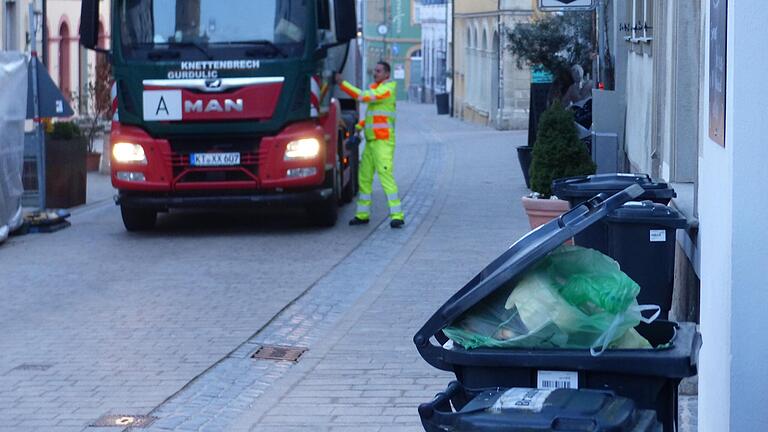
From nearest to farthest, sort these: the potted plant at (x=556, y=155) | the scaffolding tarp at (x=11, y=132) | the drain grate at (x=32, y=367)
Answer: the drain grate at (x=32, y=367)
the potted plant at (x=556, y=155)
the scaffolding tarp at (x=11, y=132)

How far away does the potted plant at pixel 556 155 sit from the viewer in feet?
36.9

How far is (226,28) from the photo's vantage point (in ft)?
45.6

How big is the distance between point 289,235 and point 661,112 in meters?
4.90

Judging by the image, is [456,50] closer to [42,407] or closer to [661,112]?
[661,112]

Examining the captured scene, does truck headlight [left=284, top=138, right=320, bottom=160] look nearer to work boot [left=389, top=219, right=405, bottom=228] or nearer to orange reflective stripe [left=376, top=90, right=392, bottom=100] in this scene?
orange reflective stripe [left=376, top=90, right=392, bottom=100]

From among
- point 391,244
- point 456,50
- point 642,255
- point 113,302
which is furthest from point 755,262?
point 456,50

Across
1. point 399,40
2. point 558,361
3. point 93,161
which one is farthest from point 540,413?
point 399,40

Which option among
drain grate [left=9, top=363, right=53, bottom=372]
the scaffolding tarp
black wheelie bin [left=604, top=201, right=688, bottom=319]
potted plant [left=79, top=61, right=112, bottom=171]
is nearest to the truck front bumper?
the scaffolding tarp

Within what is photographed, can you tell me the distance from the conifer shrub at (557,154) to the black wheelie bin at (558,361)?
7.15 m

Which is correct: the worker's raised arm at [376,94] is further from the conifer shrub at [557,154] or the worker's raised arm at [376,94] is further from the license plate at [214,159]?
the conifer shrub at [557,154]

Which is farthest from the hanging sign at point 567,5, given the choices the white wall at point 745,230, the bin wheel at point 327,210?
the white wall at point 745,230

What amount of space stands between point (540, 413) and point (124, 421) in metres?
3.68

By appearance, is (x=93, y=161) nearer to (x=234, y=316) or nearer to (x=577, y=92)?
(x=577, y=92)

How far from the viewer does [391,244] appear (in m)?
13.5
